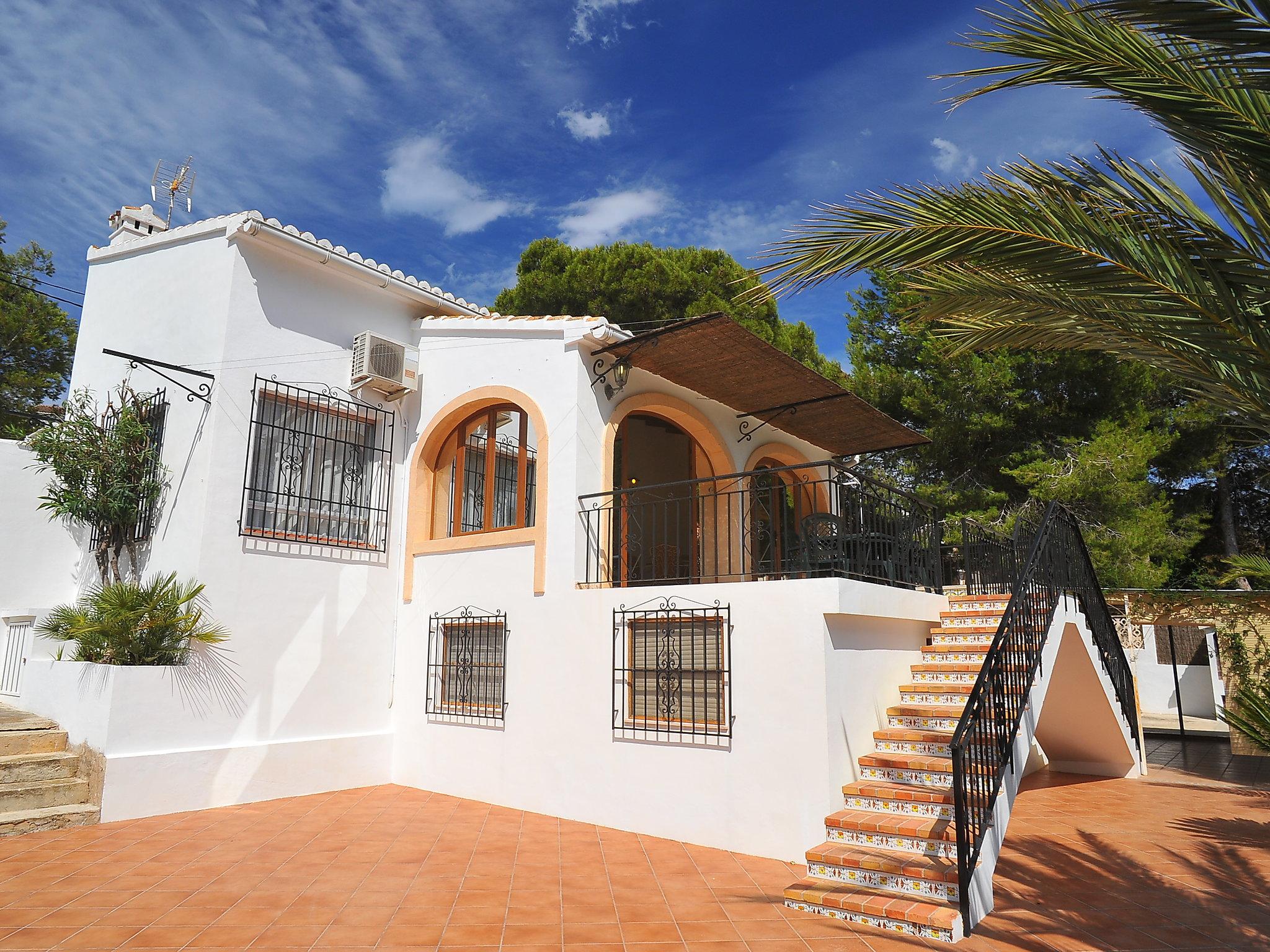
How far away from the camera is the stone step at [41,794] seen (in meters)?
6.68

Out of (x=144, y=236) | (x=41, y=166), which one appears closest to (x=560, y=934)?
(x=144, y=236)

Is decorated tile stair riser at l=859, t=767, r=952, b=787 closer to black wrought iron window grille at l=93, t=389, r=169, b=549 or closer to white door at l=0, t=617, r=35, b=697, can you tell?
black wrought iron window grille at l=93, t=389, r=169, b=549

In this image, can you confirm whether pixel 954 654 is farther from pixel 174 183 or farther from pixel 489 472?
pixel 174 183

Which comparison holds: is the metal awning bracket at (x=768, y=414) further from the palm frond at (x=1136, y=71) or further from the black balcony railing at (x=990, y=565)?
the palm frond at (x=1136, y=71)

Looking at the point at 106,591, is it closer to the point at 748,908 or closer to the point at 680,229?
the point at 748,908

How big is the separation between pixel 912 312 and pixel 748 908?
397 cm

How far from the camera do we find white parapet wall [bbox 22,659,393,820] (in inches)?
282

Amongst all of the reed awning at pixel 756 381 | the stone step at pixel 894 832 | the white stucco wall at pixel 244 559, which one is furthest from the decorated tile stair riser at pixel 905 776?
the white stucco wall at pixel 244 559

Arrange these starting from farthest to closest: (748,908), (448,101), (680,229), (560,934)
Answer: (680,229) → (448,101) → (748,908) → (560,934)

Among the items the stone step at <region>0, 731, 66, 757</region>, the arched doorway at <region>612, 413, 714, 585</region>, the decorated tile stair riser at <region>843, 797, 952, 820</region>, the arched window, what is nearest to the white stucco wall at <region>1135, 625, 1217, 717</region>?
the arched doorway at <region>612, 413, 714, 585</region>

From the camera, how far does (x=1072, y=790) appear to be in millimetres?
9555

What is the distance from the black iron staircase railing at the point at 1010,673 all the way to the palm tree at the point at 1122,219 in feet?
7.69

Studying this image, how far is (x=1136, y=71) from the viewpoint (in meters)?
3.45

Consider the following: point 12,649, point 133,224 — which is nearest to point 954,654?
point 12,649
